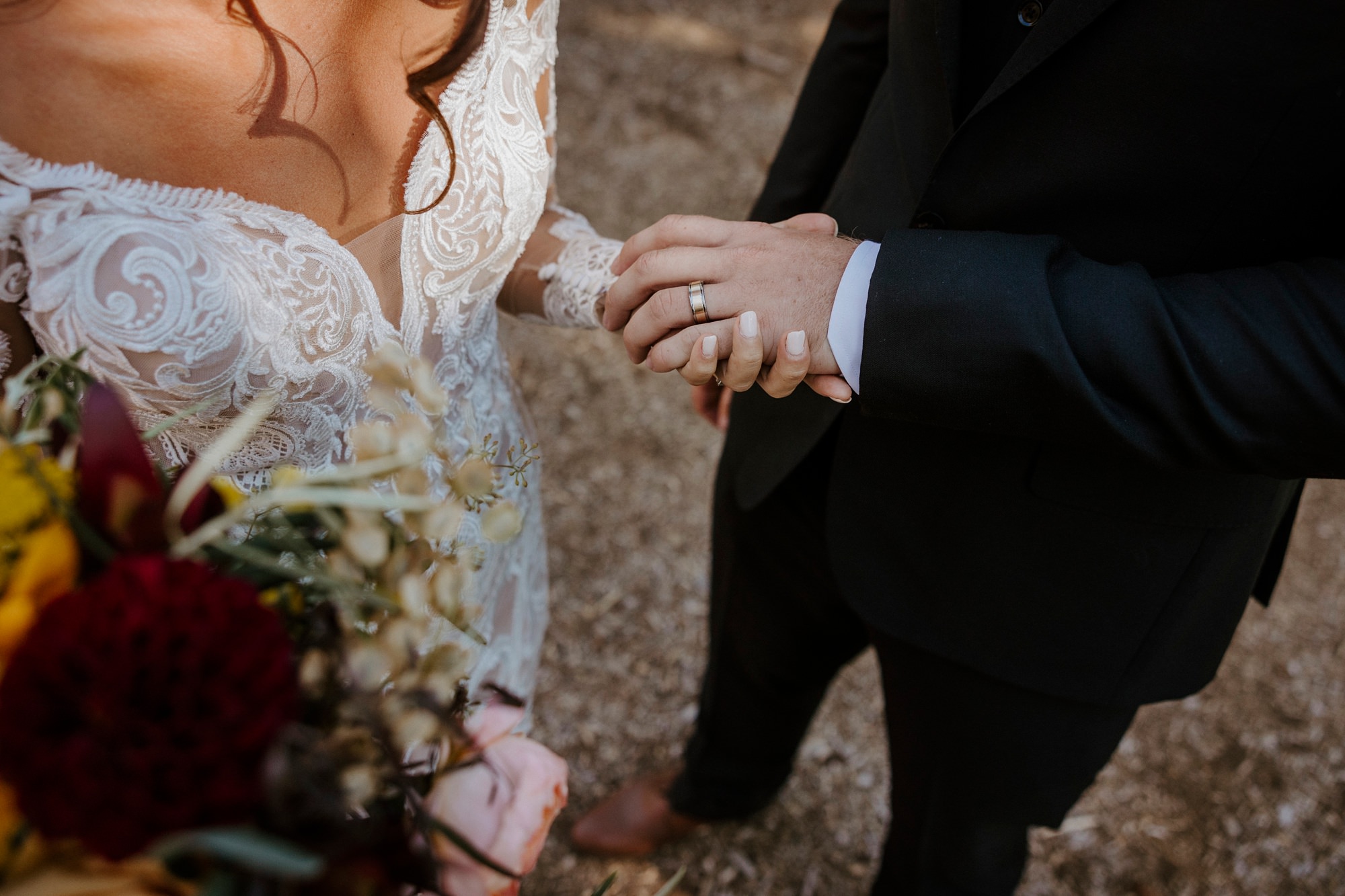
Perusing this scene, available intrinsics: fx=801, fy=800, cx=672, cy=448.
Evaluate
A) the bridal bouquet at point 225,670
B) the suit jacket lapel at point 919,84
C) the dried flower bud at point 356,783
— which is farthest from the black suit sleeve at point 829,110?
the dried flower bud at point 356,783

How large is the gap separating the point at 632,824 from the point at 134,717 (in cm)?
208

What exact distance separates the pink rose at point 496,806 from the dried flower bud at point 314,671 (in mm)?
112

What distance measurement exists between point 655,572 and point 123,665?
2597 millimetres

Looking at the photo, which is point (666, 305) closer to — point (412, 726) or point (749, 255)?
point (749, 255)

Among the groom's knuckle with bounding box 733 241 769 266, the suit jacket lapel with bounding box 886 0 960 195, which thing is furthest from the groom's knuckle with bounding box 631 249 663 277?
the suit jacket lapel with bounding box 886 0 960 195

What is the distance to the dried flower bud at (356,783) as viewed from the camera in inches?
17.5

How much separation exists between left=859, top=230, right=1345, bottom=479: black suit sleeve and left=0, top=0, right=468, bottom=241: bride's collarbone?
731 mm

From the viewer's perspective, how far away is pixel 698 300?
1.13m

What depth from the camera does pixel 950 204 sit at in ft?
3.91

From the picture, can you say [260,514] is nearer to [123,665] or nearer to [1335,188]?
[123,665]

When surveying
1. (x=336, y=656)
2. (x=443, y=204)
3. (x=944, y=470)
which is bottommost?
(x=944, y=470)

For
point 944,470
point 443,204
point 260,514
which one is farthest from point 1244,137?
point 260,514

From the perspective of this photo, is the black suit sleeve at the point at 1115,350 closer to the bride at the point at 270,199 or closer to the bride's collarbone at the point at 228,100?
the bride at the point at 270,199

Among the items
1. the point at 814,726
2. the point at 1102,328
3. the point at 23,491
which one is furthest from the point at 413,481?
the point at 814,726
